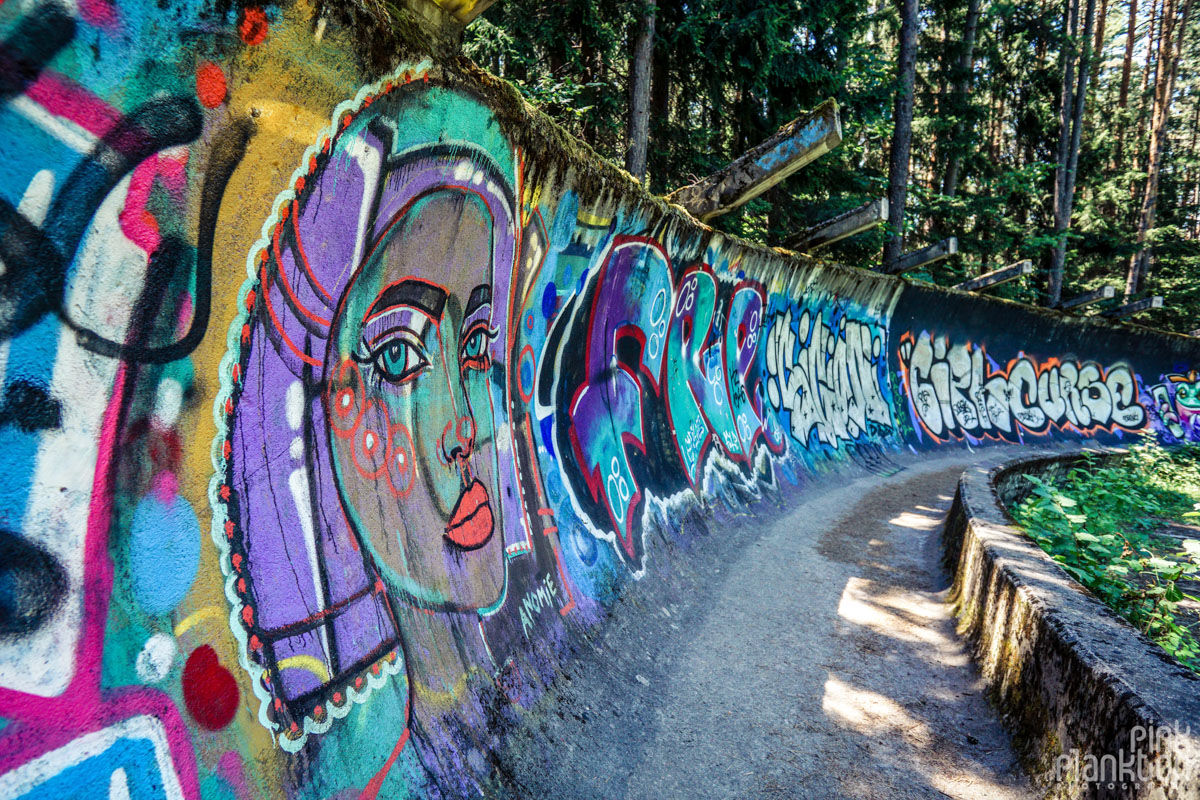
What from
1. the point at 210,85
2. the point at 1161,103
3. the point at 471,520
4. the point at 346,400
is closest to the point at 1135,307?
the point at 1161,103

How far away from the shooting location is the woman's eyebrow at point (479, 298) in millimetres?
3151

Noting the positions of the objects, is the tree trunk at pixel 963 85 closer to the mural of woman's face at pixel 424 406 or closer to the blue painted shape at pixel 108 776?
the mural of woman's face at pixel 424 406

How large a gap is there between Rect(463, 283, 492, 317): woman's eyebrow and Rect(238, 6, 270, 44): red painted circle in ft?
4.71

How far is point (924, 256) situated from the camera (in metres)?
11.2

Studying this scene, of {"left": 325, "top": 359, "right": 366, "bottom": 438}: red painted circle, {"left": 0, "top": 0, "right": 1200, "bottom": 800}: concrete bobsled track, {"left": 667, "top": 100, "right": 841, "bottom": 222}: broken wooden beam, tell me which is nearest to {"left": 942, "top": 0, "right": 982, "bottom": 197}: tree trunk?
{"left": 667, "top": 100, "right": 841, "bottom": 222}: broken wooden beam

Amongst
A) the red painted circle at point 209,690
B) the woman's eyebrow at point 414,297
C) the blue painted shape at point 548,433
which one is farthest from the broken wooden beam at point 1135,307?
the red painted circle at point 209,690

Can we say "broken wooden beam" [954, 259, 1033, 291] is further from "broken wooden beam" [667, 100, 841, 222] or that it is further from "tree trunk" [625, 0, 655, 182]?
"broken wooden beam" [667, 100, 841, 222]

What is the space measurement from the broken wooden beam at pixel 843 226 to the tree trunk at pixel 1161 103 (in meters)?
21.8

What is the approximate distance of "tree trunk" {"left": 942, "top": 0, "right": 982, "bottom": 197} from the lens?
1773 cm

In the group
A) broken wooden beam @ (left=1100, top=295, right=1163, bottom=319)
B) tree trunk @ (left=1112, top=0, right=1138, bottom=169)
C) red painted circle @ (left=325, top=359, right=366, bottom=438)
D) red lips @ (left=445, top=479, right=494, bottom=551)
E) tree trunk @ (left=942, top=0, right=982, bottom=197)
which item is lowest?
red lips @ (left=445, top=479, right=494, bottom=551)

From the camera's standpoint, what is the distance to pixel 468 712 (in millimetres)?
2465

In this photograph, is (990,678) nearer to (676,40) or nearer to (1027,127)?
(676,40)

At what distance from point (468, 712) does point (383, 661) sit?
47 cm

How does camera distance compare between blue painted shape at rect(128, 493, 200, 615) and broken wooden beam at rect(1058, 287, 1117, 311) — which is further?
broken wooden beam at rect(1058, 287, 1117, 311)
